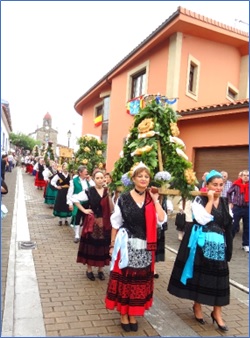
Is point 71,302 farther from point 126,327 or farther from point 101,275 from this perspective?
point 101,275

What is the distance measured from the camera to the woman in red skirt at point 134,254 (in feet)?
12.0

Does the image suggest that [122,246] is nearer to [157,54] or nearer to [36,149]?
[157,54]

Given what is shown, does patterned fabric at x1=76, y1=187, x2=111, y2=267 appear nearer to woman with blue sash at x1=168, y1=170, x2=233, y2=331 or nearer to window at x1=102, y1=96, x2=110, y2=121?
woman with blue sash at x1=168, y1=170, x2=233, y2=331

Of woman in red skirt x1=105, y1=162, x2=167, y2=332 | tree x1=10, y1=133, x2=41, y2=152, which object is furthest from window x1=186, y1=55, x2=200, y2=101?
tree x1=10, y1=133, x2=41, y2=152

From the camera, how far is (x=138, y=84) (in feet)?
53.7

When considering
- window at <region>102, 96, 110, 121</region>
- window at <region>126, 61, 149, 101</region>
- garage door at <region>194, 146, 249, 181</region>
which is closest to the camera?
garage door at <region>194, 146, 249, 181</region>

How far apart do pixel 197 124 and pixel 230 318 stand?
8.48 metres

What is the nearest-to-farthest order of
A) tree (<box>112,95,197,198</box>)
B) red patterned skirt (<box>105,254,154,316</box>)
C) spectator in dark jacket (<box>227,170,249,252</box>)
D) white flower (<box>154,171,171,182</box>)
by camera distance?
red patterned skirt (<box>105,254,154,316</box>)
white flower (<box>154,171,171,182</box>)
tree (<box>112,95,197,198</box>)
spectator in dark jacket (<box>227,170,249,252</box>)

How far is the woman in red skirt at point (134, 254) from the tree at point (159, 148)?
2.02 ft

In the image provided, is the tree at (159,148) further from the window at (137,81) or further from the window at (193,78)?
the window at (137,81)

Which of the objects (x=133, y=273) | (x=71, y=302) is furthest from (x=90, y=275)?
(x=133, y=273)

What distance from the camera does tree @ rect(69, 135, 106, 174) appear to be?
11969 mm

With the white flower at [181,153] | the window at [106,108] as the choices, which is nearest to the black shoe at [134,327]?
the white flower at [181,153]

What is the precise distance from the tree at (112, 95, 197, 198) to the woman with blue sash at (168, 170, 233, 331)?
1.60 ft
